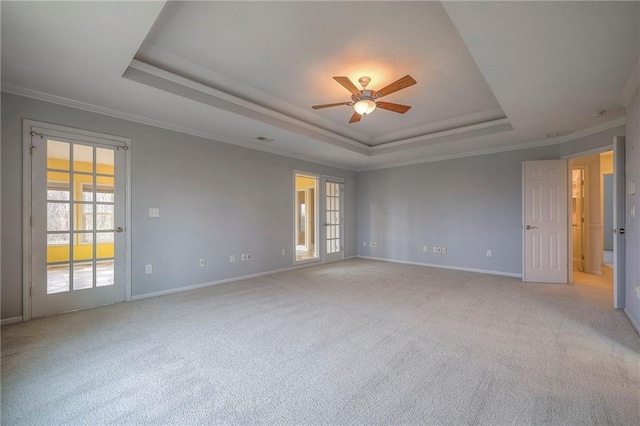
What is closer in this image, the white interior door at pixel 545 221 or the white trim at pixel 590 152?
the white trim at pixel 590 152

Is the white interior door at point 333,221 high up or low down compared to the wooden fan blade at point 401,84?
down

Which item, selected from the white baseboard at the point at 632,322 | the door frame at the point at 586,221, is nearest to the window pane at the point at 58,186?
the white baseboard at the point at 632,322

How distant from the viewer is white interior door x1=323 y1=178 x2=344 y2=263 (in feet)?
22.1

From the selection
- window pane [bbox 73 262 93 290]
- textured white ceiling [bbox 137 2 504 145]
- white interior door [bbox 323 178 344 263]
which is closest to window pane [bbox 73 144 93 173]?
window pane [bbox 73 262 93 290]

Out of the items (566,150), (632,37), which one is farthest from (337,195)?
(632,37)

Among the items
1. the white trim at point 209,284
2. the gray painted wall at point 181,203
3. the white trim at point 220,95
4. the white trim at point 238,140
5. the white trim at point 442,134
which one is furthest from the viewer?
the white trim at point 442,134

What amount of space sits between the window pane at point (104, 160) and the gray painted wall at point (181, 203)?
24 cm

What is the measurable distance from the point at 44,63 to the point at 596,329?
18.6ft

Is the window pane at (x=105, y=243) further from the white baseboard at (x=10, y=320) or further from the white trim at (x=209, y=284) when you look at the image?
the white baseboard at (x=10, y=320)

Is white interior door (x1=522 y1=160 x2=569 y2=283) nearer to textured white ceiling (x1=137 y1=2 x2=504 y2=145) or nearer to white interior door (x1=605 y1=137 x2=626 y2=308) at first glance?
white interior door (x1=605 y1=137 x2=626 y2=308)

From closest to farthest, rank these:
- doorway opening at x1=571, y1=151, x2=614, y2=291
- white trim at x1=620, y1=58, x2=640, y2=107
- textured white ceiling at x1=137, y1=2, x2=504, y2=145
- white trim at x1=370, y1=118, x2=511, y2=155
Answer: textured white ceiling at x1=137, y1=2, x2=504, y2=145, white trim at x1=620, y1=58, x2=640, y2=107, white trim at x1=370, y1=118, x2=511, y2=155, doorway opening at x1=571, y1=151, x2=614, y2=291

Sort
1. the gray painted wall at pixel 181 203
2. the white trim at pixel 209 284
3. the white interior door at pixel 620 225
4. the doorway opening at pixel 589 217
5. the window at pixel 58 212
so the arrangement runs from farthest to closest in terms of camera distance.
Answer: the doorway opening at pixel 589 217
the white trim at pixel 209 284
the white interior door at pixel 620 225
the window at pixel 58 212
the gray painted wall at pixel 181 203

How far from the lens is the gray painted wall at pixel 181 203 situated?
9.73ft

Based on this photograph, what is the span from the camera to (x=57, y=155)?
3.24 m
